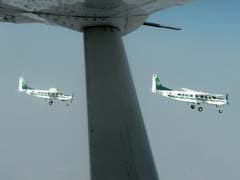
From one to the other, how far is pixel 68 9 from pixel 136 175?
317cm

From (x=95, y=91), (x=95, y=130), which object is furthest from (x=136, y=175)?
(x=95, y=91)

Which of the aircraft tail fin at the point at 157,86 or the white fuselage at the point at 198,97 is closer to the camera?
the white fuselage at the point at 198,97

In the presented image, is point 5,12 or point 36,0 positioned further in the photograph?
point 5,12

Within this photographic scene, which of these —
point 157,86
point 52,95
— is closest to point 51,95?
point 52,95

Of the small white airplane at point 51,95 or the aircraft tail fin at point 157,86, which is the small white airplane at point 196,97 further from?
the small white airplane at point 51,95

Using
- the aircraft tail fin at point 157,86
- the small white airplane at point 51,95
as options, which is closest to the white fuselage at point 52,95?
the small white airplane at point 51,95

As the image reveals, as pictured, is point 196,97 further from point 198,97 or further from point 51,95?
point 51,95

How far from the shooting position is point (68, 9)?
28.1ft

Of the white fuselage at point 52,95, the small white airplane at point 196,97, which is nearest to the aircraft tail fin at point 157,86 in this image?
the small white airplane at point 196,97

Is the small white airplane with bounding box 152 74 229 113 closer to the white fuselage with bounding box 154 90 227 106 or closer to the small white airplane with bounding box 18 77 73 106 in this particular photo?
the white fuselage with bounding box 154 90 227 106

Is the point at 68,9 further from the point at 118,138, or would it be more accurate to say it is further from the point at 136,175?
the point at 136,175

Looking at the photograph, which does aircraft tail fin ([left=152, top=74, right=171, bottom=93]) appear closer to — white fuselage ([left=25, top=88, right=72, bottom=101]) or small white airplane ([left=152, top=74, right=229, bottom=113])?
small white airplane ([left=152, top=74, right=229, bottom=113])

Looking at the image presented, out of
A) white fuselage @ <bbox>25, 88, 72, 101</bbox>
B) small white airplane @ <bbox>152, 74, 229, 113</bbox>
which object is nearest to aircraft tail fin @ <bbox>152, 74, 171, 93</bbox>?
small white airplane @ <bbox>152, 74, 229, 113</bbox>

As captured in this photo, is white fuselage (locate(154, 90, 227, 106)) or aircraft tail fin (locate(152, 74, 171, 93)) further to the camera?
aircraft tail fin (locate(152, 74, 171, 93))
